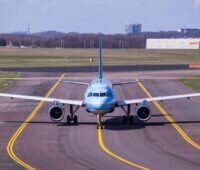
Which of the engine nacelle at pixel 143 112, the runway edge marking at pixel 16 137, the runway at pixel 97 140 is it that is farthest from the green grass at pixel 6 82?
the engine nacelle at pixel 143 112

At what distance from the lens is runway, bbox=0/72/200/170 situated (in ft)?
103

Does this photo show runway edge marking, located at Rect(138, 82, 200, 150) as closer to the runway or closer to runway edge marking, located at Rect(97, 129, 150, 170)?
the runway

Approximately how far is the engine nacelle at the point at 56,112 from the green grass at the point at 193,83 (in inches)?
1176

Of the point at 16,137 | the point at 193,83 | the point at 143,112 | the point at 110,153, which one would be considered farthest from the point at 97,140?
the point at 193,83

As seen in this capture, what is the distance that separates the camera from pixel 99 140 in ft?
126

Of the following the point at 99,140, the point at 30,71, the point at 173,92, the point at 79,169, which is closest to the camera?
the point at 79,169

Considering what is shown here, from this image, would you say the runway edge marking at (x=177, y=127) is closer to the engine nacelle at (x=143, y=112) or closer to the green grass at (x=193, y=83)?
the engine nacelle at (x=143, y=112)

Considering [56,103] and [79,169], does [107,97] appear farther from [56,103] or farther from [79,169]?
[79,169]

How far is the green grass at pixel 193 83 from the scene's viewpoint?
7419cm

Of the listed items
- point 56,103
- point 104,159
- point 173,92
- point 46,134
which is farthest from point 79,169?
point 173,92

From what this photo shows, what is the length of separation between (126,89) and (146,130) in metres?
31.2

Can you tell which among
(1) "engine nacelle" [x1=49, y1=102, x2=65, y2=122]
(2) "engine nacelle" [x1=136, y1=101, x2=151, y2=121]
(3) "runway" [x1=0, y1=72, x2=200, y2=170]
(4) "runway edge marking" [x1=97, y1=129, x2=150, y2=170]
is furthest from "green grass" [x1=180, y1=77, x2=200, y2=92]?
(4) "runway edge marking" [x1=97, y1=129, x2=150, y2=170]

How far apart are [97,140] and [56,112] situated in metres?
7.08

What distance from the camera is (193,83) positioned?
8156 cm
